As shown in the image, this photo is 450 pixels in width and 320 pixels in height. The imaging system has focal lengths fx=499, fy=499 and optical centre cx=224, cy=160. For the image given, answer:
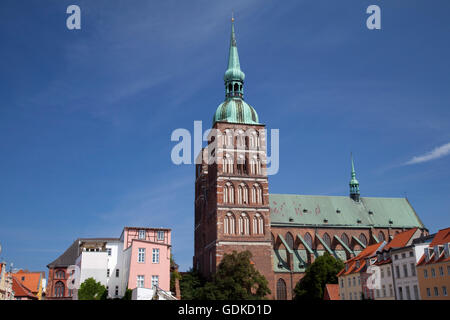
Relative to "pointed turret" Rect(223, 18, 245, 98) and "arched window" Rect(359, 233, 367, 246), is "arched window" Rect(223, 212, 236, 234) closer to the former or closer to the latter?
"pointed turret" Rect(223, 18, 245, 98)

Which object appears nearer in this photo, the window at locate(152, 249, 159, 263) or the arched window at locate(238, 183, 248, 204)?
the window at locate(152, 249, 159, 263)

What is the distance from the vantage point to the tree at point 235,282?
61094mm

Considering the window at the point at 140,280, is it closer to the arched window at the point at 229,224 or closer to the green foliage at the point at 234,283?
the green foliage at the point at 234,283

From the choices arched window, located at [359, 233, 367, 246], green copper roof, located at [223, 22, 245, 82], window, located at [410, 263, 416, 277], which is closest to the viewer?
window, located at [410, 263, 416, 277]

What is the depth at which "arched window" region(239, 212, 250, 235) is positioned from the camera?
242 ft

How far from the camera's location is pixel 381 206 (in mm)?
93438

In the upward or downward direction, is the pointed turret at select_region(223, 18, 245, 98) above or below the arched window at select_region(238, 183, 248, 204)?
above

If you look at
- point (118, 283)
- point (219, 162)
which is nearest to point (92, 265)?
point (118, 283)

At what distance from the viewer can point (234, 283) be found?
61969 millimetres

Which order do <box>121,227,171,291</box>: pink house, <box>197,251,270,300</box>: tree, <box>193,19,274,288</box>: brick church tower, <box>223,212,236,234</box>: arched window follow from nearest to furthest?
<box>121,227,171,291</box>: pink house < <box>197,251,270,300</box>: tree < <box>193,19,274,288</box>: brick church tower < <box>223,212,236,234</box>: arched window

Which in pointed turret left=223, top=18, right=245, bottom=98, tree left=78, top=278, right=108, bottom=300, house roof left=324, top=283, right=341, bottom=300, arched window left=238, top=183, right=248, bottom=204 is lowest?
tree left=78, top=278, right=108, bottom=300

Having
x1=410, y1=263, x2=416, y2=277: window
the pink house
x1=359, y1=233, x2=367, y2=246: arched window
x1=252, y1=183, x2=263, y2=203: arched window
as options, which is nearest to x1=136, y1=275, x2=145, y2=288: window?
the pink house

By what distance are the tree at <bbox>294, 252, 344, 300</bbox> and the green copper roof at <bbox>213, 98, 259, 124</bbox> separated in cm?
2464
